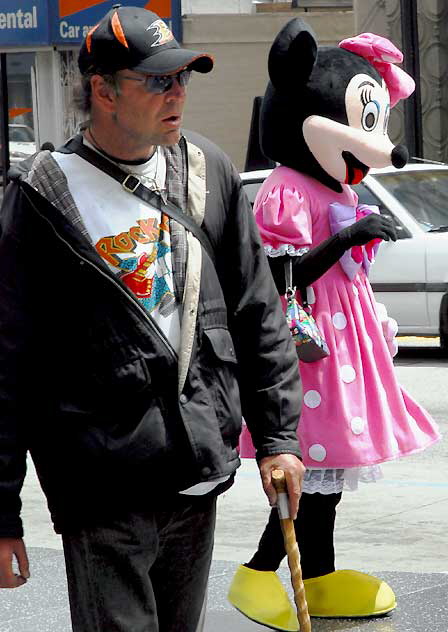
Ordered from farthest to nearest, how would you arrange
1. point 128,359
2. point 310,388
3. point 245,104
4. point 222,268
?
point 245,104 → point 310,388 → point 222,268 → point 128,359

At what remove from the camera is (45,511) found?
24.0 ft

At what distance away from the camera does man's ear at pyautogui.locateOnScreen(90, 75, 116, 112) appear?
324cm

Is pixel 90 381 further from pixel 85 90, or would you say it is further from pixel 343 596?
pixel 343 596

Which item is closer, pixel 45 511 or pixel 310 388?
pixel 310 388

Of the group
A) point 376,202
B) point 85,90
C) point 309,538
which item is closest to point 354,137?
point 309,538

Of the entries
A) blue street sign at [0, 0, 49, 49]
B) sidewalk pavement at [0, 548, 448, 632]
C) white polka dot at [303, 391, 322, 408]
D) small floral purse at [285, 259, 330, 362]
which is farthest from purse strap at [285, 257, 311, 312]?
blue street sign at [0, 0, 49, 49]

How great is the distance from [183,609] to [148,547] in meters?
0.20

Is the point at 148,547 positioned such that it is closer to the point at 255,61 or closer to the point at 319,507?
the point at 319,507

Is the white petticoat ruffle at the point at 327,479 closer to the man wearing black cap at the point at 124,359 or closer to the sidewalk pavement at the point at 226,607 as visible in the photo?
the sidewalk pavement at the point at 226,607

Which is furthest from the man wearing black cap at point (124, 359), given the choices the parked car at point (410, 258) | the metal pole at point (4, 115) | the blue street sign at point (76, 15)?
the metal pole at point (4, 115)

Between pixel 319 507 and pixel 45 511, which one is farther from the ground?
pixel 319 507

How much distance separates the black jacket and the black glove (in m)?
1.70

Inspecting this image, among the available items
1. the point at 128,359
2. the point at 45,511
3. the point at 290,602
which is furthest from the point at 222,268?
the point at 45,511

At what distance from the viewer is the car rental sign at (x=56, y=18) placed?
22.7 m
